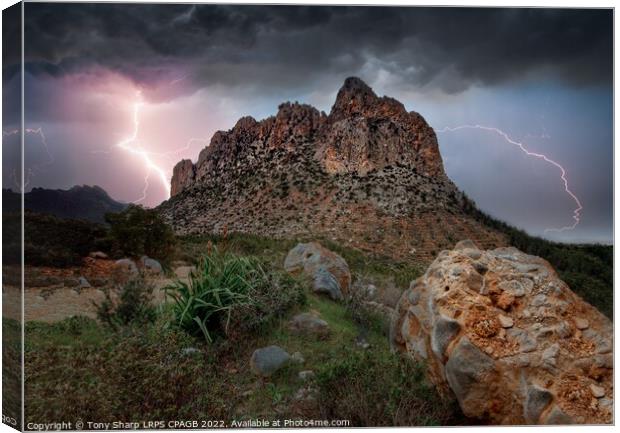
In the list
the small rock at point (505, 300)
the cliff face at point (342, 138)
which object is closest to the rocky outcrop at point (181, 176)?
the cliff face at point (342, 138)

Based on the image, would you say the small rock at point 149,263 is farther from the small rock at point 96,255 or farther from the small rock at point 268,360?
the small rock at point 268,360

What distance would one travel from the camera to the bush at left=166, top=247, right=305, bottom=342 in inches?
310

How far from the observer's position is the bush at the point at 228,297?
7883mm

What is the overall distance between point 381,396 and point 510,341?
143cm

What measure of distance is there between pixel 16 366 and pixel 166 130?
3.11 m

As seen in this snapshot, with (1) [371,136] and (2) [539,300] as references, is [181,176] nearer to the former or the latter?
(1) [371,136]

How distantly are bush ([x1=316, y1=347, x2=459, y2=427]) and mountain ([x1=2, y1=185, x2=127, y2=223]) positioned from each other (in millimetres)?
3073

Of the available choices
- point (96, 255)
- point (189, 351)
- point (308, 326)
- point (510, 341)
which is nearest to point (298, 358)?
point (308, 326)

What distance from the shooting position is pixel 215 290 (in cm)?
784

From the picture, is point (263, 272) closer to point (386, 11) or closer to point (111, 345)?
point (111, 345)

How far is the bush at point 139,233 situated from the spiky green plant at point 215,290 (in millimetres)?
488

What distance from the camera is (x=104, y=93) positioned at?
25.2ft

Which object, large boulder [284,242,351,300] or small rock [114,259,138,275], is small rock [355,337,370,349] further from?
small rock [114,259,138,275]

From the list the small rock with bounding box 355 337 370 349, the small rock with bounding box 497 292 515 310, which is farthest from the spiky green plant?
the small rock with bounding box 497 292 515 310
